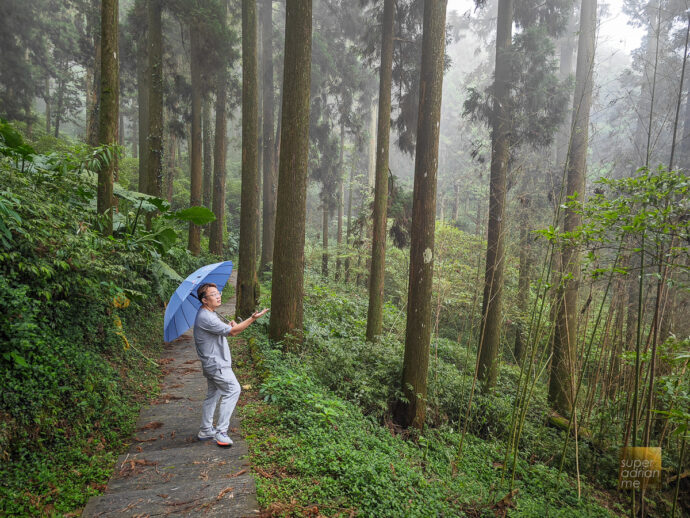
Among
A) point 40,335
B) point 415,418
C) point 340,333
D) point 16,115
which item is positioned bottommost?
point 415,418

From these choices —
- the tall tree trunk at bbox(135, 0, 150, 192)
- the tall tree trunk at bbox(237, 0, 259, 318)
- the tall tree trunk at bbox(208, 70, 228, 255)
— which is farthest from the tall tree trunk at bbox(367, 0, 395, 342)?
the tall tree trunk at bbox(208, 70, 228, 255)

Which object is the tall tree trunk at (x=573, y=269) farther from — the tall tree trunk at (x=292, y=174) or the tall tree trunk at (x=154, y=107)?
the tall tree trunk at (x=154, y=107)

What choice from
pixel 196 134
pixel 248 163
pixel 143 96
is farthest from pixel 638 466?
pixel 143 96

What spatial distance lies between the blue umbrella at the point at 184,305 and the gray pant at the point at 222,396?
621 mm

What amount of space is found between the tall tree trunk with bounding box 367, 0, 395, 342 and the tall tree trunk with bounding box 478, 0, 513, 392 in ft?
7.99

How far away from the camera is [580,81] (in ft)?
32.9

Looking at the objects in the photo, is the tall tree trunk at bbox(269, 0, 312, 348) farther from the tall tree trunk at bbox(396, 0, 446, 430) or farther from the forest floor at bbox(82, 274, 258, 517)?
the forest floor at bbox(82, 274, 258, 517)

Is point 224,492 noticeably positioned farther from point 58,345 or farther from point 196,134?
point 196,134

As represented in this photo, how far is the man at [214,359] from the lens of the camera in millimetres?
3967

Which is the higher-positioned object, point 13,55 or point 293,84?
point 13,55

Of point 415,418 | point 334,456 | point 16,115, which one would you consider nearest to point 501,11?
point 415,418

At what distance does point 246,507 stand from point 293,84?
5.88 m

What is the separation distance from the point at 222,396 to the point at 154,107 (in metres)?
8.42

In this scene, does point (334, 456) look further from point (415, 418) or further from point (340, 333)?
point (340, 333)
